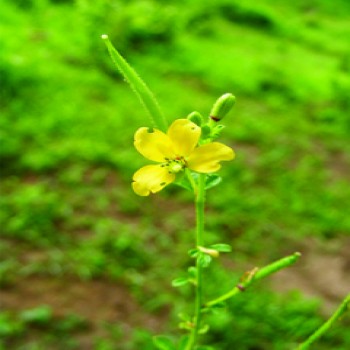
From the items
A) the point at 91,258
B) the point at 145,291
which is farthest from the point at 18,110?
the point at 145,291

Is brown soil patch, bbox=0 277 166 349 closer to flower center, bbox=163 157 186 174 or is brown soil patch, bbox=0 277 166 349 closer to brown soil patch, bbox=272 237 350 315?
brown soil patch, bbox=272 237 350 315

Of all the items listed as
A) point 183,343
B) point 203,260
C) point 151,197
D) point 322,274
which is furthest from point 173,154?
point 151,197

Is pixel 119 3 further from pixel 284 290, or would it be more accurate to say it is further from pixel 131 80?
pixel 131 80

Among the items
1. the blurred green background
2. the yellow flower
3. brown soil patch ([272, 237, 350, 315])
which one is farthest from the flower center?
brown soil patch ([272, 237, 350, 315])

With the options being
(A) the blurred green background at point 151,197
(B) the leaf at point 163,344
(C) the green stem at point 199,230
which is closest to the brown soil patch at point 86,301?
(A) the blurred green background at point 151,197

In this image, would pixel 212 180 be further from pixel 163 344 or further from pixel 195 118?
pixel 163 344

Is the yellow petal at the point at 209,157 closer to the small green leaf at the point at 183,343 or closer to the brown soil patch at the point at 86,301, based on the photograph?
the small green leaf at the point at 183,343

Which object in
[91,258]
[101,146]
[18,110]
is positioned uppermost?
[18,110]
